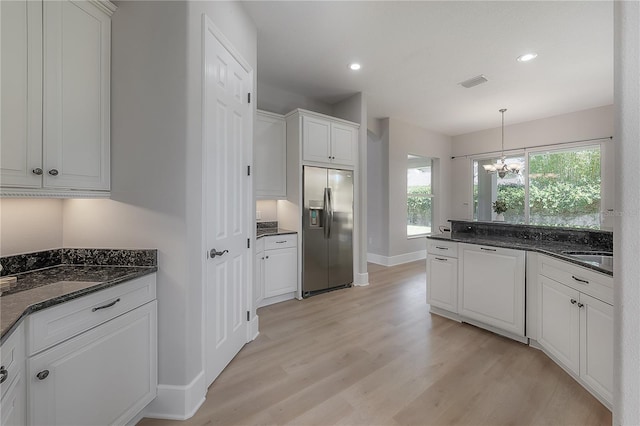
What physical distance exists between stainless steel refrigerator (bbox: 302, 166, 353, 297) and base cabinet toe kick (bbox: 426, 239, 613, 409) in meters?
1.24

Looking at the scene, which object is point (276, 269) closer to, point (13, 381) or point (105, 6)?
point (13, 381)

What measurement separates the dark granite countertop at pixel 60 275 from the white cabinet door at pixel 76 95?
45cm

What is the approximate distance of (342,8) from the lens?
233 cm

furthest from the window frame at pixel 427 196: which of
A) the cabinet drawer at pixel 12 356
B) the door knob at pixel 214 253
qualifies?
the cabinet drawer at pixel 12 356

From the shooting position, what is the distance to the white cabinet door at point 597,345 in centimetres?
158

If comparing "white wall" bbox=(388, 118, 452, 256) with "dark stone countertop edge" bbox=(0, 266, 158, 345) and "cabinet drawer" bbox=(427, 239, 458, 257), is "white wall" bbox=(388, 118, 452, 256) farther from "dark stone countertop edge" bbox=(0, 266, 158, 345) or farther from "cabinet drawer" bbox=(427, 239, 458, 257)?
"dark stone countertop edge" bbox=(0, 266, 158, 345)

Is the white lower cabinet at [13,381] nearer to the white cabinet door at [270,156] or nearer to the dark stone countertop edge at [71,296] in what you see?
the dark stone countertop edge at [71,296]

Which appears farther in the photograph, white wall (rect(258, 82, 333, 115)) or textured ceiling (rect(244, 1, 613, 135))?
white wall (rect(258, 82, 333, 115))

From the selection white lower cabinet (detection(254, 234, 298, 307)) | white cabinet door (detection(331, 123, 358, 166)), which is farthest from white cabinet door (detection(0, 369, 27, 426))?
white cabinet door (detection(331, 123, 358, 166))

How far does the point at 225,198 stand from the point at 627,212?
193cm

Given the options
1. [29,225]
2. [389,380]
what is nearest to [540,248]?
[389,380]

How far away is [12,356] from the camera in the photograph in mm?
892

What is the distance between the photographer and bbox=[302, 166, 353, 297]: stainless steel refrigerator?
3551 mm

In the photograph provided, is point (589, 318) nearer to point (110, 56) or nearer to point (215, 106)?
point (215, 106)
